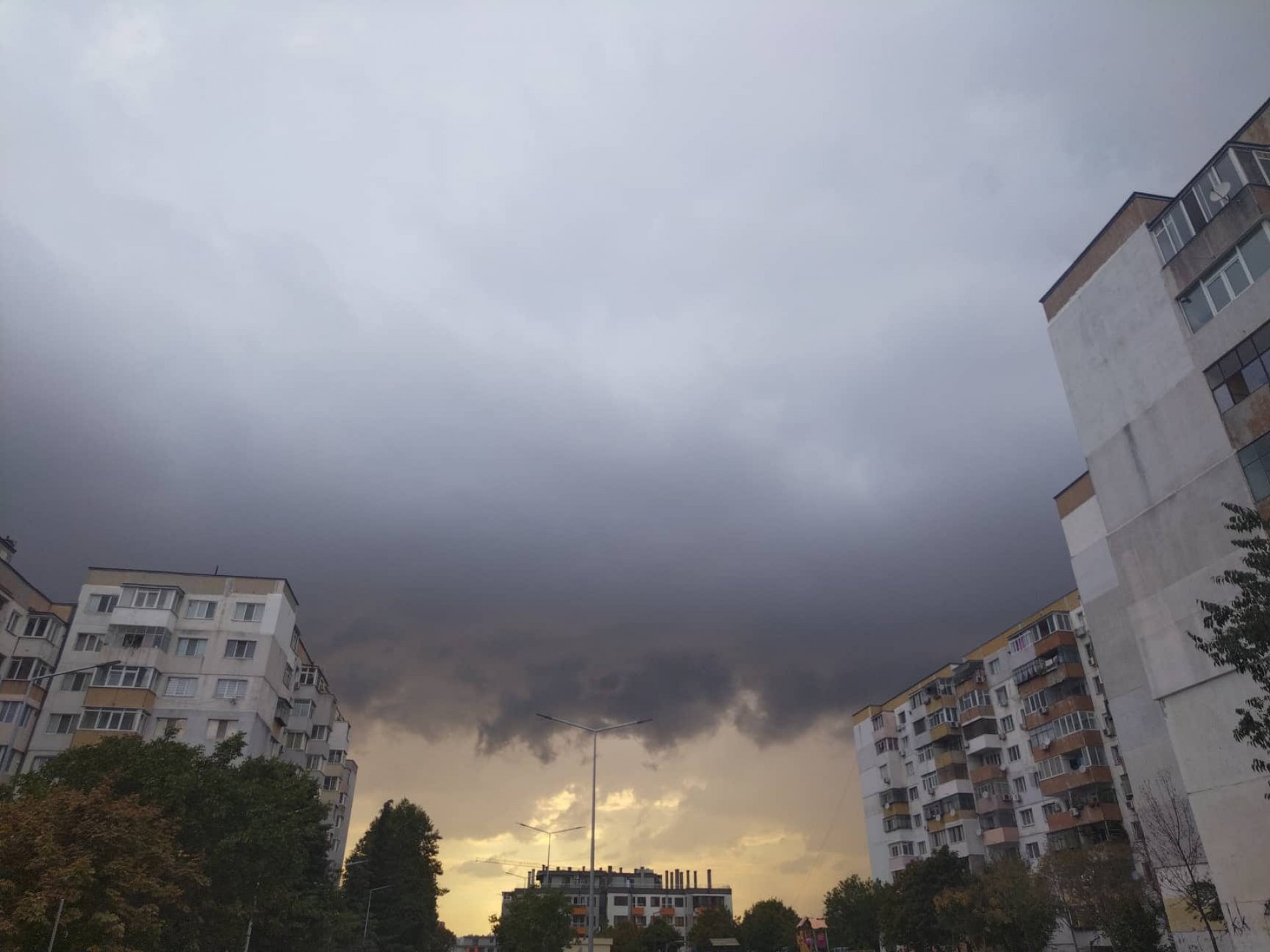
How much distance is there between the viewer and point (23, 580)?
52875 mm

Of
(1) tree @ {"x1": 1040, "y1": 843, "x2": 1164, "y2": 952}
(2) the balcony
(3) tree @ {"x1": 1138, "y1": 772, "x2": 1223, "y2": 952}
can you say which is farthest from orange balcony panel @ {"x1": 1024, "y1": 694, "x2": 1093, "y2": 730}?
(3) tree @ {"x1": 1138, "y1": 772, "x2": 1223, "y2": 952}

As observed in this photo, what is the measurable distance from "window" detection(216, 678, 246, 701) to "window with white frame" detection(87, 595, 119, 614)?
898 centimetres

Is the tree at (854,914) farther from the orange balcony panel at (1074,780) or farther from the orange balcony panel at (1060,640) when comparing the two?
the orange balcony panel at (1060,640)

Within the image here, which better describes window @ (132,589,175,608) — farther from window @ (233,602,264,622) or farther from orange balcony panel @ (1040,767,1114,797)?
orange balcony panel @ (1040,767,1114,797)

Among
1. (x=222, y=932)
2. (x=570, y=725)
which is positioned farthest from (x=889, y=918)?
(x=222, y=932)

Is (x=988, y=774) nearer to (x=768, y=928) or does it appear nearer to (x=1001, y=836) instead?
(x=1001, y=836)

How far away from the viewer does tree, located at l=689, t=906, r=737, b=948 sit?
128625 millimetres

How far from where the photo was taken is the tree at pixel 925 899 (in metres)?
58.3

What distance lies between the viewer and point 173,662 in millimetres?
57438

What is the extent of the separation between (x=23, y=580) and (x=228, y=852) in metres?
30.8

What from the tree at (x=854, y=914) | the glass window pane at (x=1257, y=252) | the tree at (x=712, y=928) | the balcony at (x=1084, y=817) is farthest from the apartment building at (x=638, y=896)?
the glass window pane at (x=1257, y=252)

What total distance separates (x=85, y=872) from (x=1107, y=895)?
152 ft

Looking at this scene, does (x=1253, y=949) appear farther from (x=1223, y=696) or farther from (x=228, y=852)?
(x=228, y=852)

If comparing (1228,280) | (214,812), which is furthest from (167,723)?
(1228,280)
